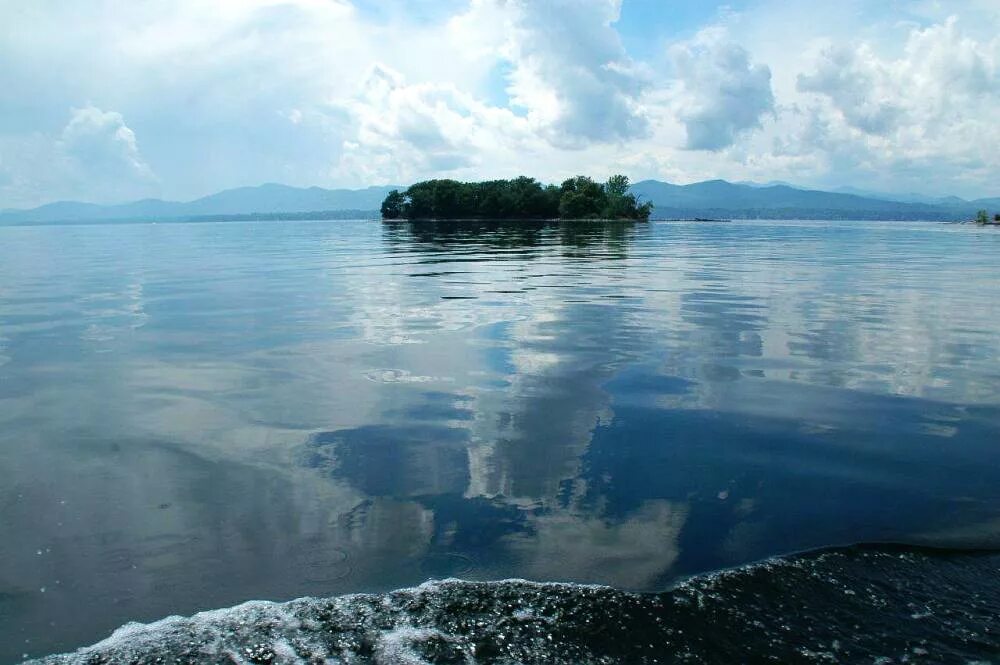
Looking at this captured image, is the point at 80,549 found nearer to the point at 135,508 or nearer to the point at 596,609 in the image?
the point at 135,508

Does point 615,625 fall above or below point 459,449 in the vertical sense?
below

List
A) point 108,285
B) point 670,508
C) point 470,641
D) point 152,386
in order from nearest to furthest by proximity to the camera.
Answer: point 470,641 → point 670,508 → point 152,386 → point 108,285

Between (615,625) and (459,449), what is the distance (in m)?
4.19

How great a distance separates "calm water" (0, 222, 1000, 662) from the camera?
616cm

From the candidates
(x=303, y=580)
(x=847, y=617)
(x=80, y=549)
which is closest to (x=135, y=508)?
(x=80, y=549)

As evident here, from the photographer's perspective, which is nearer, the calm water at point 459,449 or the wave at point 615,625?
the wave at point 615,625

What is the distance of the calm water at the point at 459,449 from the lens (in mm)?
6160

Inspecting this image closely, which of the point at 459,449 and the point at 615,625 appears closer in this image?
the point at 615,625

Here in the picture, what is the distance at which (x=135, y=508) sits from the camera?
7328 millimetres

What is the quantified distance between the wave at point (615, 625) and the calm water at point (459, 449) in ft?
0.98

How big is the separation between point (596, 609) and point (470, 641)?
1.06 m

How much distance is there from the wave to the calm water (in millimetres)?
297

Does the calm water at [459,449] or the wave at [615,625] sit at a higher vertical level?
the calm water at [459,449]

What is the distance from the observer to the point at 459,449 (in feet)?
29.8
